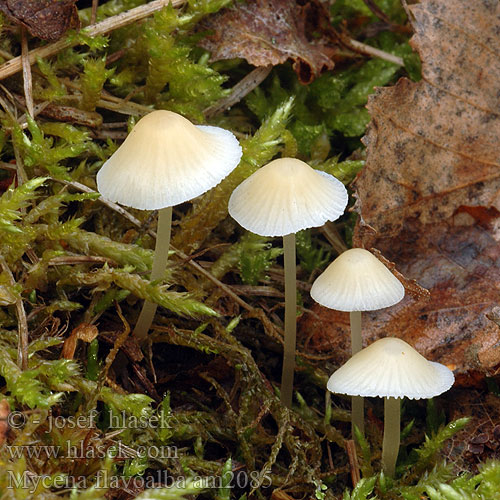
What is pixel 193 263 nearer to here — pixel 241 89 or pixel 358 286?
pixel 358 286

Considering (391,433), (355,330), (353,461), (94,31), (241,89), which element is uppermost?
(94,31)

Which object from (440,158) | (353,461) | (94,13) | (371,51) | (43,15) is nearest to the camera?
(353,461)

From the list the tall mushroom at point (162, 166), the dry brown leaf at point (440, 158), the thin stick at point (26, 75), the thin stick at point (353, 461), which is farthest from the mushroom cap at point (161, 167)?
the thin stick at point (353, 461)

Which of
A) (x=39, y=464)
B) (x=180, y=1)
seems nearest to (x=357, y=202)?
(x=180, y=1)

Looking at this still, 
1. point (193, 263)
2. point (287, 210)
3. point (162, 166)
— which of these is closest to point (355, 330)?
point (287, 210)

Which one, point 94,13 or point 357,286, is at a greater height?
point 94,13

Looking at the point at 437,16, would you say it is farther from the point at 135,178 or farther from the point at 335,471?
the point at 335,471

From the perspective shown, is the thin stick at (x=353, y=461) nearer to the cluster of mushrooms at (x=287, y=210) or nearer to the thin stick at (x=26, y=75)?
the cluster of mushrooms at (x=287, y=210)

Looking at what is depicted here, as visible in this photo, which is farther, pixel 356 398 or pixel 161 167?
pixel 356 398
